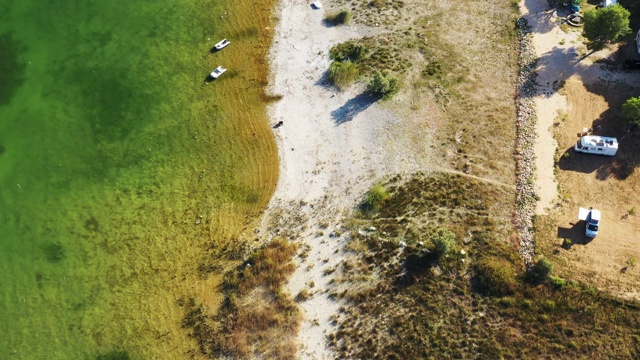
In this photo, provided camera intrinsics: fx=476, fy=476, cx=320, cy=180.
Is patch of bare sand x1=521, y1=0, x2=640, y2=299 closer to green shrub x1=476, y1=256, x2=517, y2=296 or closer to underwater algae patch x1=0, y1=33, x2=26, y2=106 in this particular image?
green shrub x1=476, y1=256, x2=517, y2=296

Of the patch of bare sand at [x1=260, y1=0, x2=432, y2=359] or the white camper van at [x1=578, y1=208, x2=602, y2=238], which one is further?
the patch of bare sand at [x1=260, y1=0, x2=432, y2=359]

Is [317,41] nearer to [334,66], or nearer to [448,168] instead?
[334,66]

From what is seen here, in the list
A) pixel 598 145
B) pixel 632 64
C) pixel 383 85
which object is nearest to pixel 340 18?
pixel 383 85

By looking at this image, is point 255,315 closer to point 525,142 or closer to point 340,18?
point 525,142

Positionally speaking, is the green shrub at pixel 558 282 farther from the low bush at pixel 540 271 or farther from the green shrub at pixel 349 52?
the green shrub at pixel 349 52

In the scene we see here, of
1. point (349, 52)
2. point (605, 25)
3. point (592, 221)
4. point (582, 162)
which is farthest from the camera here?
point (349, 52)

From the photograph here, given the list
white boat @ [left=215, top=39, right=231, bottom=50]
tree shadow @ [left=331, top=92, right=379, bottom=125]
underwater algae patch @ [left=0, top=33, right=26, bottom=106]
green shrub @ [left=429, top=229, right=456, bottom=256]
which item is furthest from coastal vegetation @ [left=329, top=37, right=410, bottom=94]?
underwater algae patch @ [left=0, top=33, right=26, bottom=106]
